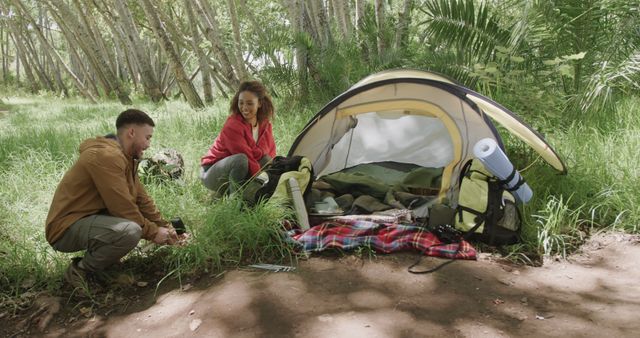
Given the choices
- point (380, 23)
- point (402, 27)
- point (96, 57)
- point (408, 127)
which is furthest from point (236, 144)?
point (96, 57)

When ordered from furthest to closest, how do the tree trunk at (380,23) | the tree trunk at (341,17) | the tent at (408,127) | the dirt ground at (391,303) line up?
1. the tree trunk at (341,17)
2. the tree trunk at (380,23)
3. the tent at (408,127)
4. the dirt ground at (391,303)

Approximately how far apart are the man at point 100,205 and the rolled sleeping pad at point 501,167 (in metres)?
2.37

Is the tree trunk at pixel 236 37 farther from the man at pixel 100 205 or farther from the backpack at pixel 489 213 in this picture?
the backpack at pixel 489 213

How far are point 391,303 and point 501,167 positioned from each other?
1.46 meters

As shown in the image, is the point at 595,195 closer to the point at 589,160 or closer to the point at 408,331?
the point at 589,160

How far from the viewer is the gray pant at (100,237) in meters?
2.92

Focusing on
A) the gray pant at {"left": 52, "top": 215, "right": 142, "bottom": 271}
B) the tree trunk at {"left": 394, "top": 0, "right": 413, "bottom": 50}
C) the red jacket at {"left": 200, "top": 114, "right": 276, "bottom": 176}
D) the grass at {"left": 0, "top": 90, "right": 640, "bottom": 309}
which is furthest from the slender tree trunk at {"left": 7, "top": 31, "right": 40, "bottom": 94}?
the gray pant at {"left": 52, "top": 215, "right": 142, "bottom": 271}

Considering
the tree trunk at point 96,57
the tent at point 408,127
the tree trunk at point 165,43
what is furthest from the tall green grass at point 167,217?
the tree trunk at point 96,57

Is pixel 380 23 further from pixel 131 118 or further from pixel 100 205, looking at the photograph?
pixel 100 205

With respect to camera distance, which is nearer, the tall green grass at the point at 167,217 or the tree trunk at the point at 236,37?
the tall green grass at the point at 167,217

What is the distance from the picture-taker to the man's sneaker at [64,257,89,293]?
10.0 ft

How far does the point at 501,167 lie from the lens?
11.6 ft

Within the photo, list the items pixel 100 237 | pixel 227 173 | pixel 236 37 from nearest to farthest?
1. pixel 100 237
2. pixel 227 173
3. pixel 236 37

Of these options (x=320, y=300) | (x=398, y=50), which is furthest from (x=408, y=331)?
(x=398, y=50)
